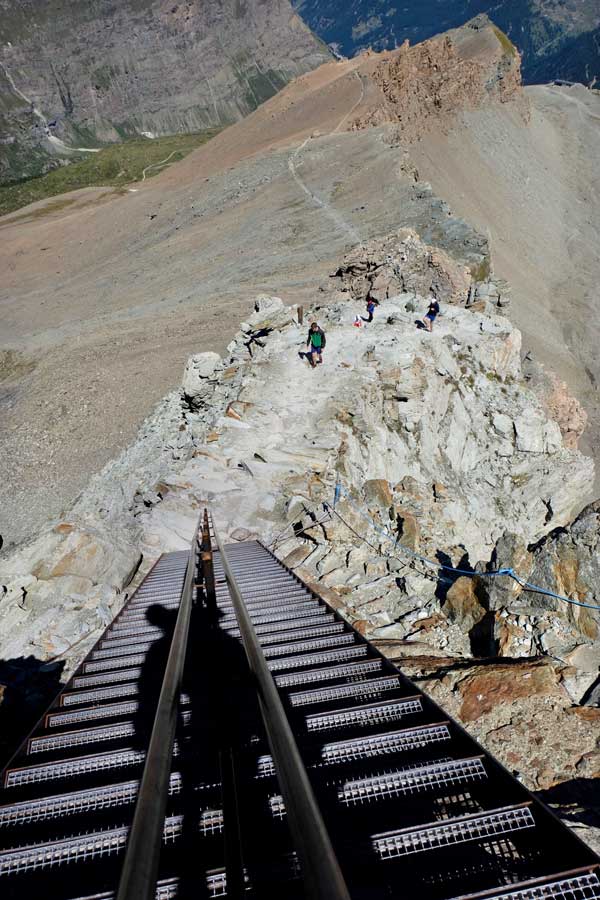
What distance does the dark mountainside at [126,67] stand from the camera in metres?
140

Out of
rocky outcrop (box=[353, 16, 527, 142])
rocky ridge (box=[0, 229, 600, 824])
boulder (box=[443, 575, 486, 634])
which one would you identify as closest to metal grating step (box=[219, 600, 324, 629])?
rocky ridge (box=[0, 229, 600, 824])

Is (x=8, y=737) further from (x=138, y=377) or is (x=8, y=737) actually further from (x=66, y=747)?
(x=138, y=377)

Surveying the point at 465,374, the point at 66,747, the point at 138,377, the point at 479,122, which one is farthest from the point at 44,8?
the point at 66,747

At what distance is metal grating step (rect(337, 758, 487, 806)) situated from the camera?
2838mm

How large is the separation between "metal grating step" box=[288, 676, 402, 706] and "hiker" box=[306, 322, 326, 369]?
10.5m

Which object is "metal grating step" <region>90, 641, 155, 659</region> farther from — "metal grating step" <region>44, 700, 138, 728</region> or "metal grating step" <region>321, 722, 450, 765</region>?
"metal grating step" <region>321, 722, 450, 765</region>

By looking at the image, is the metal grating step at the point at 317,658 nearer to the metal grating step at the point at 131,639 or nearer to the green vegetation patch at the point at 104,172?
the metal grating step at the point at 131,639

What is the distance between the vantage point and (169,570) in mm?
9234

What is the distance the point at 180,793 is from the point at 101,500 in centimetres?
1076

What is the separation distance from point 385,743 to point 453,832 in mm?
780

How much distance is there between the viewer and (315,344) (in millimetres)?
13609

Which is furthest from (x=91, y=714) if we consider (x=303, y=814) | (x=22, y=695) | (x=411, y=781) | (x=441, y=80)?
(x=441, y=80)

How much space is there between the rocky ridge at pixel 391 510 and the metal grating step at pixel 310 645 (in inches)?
55.3

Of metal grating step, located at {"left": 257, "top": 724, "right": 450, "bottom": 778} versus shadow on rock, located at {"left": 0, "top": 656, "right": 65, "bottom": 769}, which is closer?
metal grating step, located at {"left": 257, "top": 724, "right": 450, "bottom": 778}
